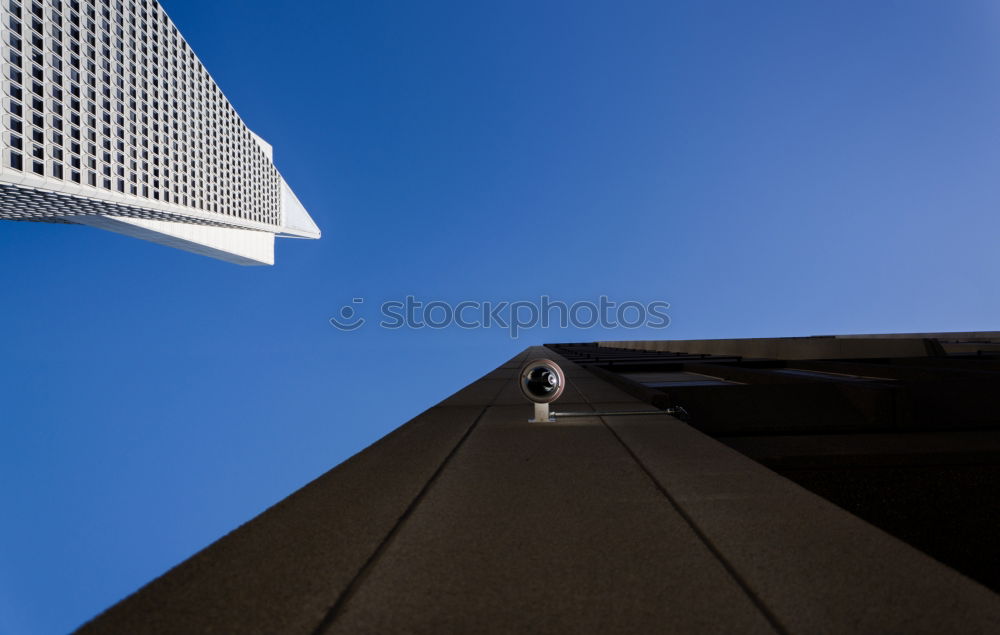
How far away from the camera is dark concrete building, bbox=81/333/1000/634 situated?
1.80m

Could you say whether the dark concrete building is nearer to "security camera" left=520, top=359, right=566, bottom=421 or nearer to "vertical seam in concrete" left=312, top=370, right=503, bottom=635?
"vertical seam in concrete" left=312, top=370, right=503, bottom=635

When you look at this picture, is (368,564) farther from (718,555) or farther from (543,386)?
(543,386)

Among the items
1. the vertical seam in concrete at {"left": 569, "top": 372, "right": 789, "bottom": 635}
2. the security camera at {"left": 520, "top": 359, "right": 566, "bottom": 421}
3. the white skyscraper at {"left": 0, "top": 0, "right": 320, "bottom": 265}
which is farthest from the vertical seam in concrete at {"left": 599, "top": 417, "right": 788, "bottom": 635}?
the white skyscraper at {"left": 0, "top": 0, "right": 320, "bottom": 265}

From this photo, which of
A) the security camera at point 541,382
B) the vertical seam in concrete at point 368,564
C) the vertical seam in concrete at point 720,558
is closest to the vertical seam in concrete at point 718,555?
the vertical seam in concrete at point 720,558

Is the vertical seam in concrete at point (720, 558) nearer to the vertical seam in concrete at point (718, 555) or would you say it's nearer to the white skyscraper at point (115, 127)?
the vertical seam in concrete at point (718, 555)

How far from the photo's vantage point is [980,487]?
3811mm

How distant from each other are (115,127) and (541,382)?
226ft

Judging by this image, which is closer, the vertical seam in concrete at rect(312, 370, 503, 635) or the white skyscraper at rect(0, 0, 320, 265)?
the vertical seam in concrete at rect(312, 370, 503, 635)

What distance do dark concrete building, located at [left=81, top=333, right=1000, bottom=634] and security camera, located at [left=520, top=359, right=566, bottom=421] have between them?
Answer: 36 cm

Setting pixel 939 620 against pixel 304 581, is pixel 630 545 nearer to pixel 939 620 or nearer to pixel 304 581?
pixel 939 620

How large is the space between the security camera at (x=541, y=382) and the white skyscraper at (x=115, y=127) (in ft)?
170

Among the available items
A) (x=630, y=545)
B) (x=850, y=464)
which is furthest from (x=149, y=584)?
(x=850, y=464)

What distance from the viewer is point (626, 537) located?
7.99ft

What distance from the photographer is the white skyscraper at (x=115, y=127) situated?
130 ft
